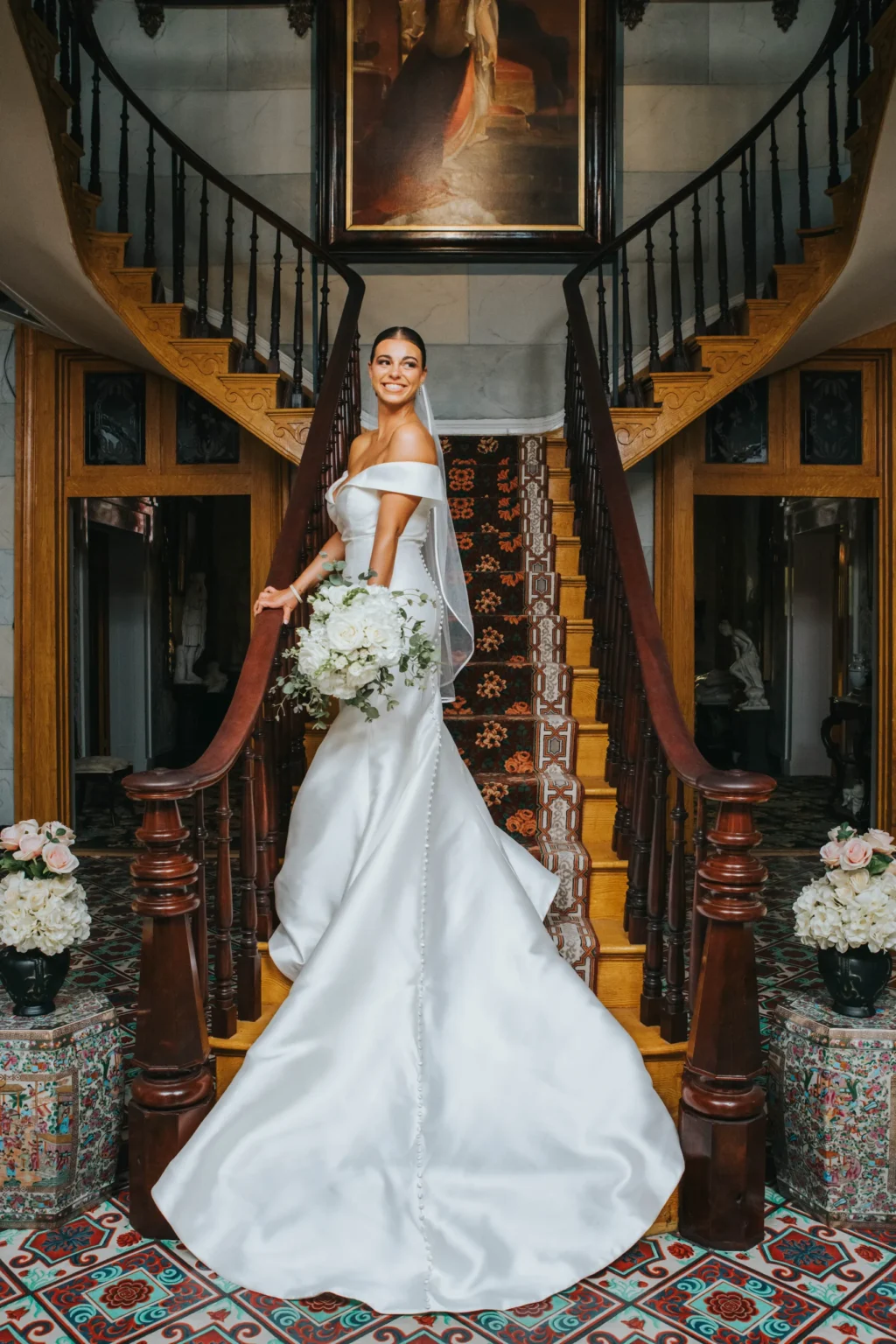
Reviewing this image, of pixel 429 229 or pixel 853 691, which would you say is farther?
pixel 853 691

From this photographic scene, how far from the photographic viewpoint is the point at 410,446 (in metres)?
3.04

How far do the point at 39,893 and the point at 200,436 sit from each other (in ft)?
14.2

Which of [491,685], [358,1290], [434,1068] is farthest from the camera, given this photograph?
[491,685]

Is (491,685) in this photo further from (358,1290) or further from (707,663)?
(707,663)

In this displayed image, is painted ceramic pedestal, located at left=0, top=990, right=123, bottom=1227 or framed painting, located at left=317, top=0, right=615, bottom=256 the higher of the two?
framed painting, located at left=317, top=0, right=615, bottom=256

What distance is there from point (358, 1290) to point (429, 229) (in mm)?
6057

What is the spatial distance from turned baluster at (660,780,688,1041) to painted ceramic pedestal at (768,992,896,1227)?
0.30 meters

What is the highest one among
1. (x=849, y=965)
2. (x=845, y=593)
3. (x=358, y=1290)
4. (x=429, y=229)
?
(x=429, y=229)

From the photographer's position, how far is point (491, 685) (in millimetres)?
4211

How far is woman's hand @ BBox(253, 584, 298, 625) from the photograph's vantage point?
9.52 feet

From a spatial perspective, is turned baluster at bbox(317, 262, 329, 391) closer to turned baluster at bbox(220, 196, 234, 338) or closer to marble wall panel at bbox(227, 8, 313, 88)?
turned baluster at bbox(220, 196, 234, 338)

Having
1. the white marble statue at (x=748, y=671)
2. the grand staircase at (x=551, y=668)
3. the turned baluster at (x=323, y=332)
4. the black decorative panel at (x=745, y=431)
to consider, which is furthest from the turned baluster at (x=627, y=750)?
the white marble statue at (x=748, y=671)

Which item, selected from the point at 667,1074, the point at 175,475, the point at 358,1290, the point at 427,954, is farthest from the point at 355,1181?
the point at 175,475

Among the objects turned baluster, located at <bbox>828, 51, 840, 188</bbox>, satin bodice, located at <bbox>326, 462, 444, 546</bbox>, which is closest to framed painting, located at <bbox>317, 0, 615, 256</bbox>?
turned baluster, located at <bbox>828, 51, 840, 188</bbox>
